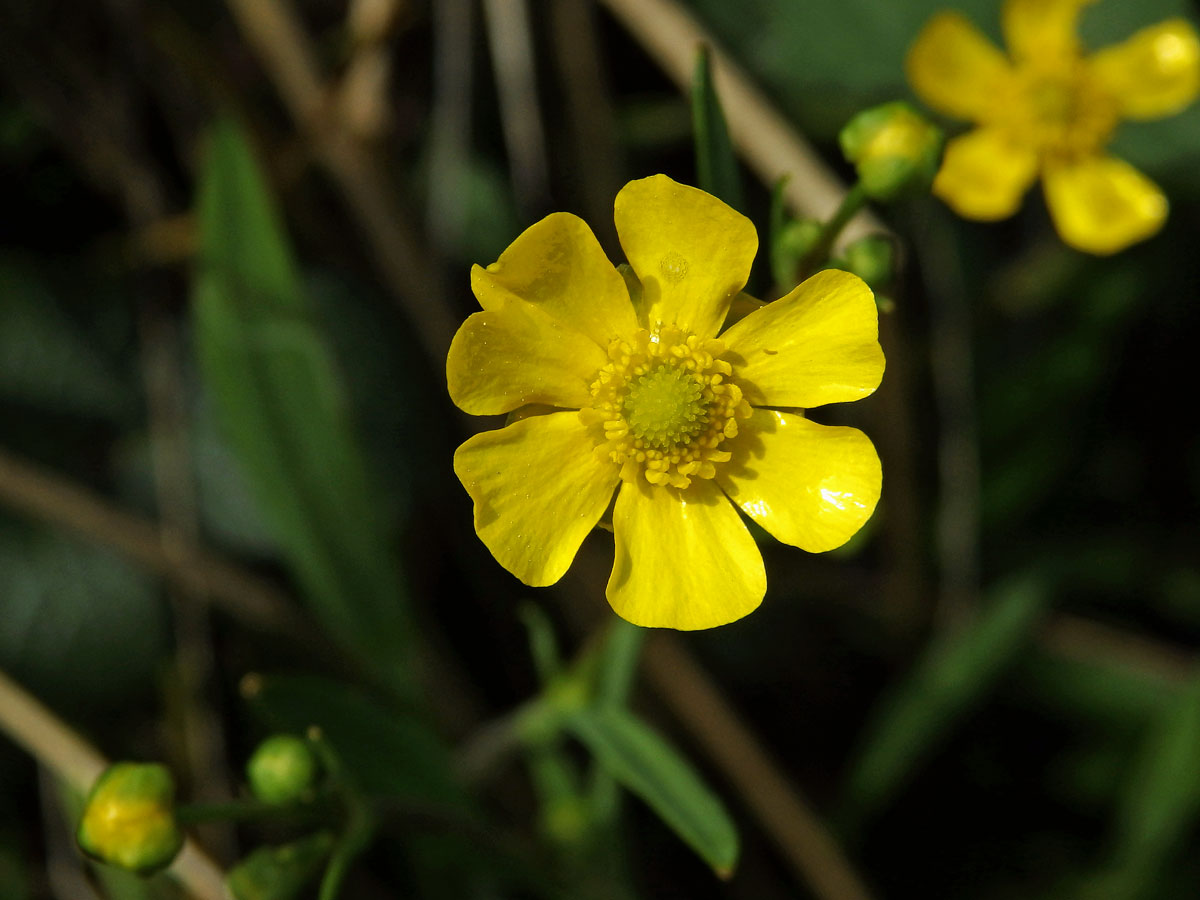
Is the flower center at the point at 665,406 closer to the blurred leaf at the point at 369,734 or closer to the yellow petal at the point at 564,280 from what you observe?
the yellow petal at the point at 564,280

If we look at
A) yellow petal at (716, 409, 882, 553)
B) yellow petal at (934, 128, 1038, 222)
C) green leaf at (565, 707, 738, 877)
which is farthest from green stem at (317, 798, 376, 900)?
yellow petal at (934, 128, 1038, 222)

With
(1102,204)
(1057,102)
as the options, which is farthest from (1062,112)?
(1102,204)

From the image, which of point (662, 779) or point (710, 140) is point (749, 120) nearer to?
Answer: point (710, 140)

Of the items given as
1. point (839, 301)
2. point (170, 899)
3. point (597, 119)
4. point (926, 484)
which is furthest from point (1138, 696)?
point (170, 899)

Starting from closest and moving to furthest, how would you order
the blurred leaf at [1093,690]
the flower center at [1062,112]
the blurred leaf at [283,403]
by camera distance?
the blurred leaf at [283,403]
the flower center at [1062,112]
the blurred leaf at [1093,690]

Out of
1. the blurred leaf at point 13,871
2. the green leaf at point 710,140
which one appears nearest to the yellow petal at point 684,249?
the green leaf at point 710,140

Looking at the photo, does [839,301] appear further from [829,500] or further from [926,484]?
[926,484]

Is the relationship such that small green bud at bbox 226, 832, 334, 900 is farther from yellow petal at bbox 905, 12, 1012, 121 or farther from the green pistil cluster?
yellow petal at bbox 905, 12, 1012, 121
